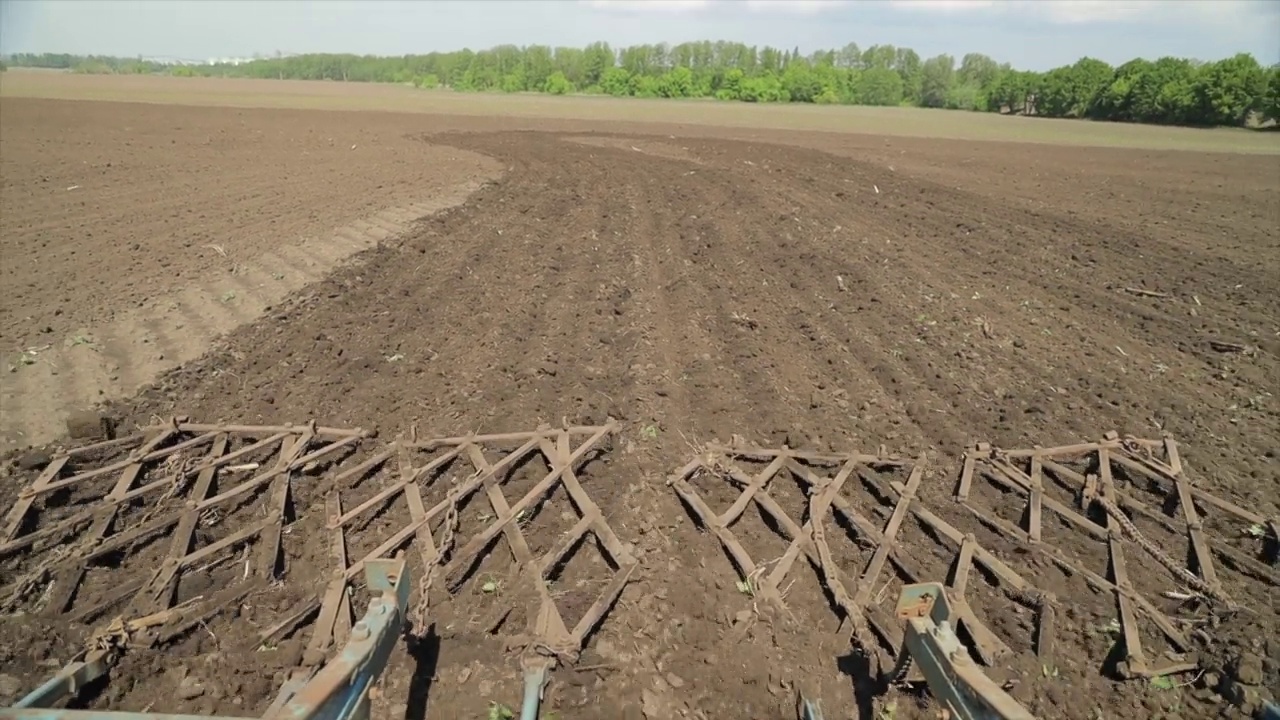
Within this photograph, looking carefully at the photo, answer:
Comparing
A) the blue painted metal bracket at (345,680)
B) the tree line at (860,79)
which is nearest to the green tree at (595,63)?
the tree line at (860,79)

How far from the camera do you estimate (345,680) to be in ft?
9.03

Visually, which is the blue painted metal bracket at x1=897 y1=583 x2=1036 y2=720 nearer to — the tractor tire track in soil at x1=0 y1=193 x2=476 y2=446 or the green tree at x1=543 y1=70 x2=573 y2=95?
the tractor tire track in soil at x1=0 y1=193 x2=476 y2=446

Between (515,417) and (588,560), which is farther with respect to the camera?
(515,417)

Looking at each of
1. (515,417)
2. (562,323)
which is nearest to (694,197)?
(562,323)

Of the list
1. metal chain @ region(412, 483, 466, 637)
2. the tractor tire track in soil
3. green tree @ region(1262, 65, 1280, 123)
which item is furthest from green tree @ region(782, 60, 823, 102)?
metal chain @ region(412, 483, 466, 637)

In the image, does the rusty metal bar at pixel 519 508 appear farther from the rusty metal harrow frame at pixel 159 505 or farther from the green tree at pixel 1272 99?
the green tree at pixel 1272 99

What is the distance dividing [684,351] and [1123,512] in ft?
15.9

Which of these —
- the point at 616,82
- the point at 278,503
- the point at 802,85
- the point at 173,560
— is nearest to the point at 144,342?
the point at 278,503

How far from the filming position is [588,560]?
561cm

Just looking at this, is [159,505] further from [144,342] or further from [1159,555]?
[1159,555]

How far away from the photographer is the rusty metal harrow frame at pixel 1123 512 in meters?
5.29

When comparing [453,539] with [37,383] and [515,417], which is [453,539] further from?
[37,383]

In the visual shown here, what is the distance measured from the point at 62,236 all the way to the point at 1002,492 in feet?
57.2

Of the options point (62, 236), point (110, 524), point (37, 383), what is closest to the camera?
point (110, 524)
